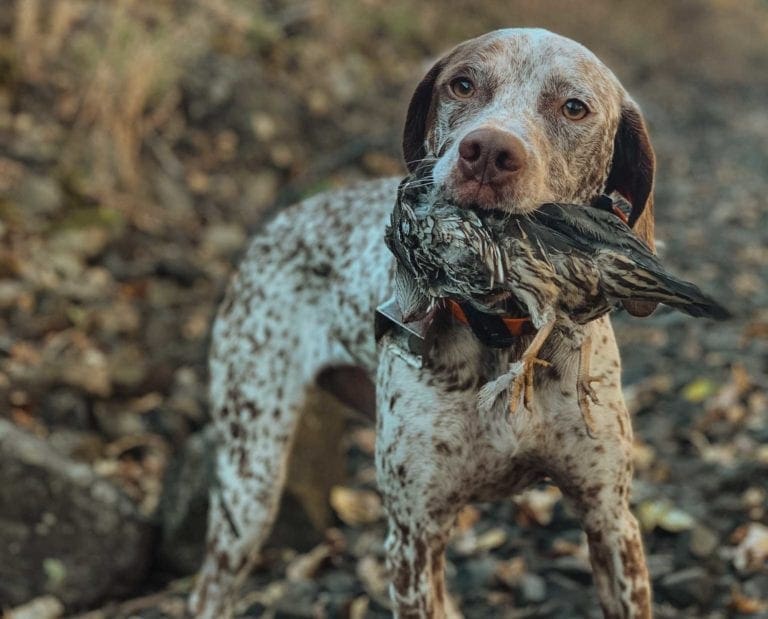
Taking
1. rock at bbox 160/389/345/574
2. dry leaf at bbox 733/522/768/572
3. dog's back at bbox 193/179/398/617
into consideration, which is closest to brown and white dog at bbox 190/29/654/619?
dog's back at bbox 193/179/398/617

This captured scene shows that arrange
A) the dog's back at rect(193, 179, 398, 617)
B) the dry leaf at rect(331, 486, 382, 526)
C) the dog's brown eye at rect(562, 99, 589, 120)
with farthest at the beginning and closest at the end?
the dry leaf at rect(331, 486, 382, 526) → the dog's back at rect(193, 179, 398, 617) → the dog's brown eye at rect(562, 99, 589, 120)

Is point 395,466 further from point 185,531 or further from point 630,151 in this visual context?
point 185,531

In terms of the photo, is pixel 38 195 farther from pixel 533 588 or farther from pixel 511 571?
pixel 533 588

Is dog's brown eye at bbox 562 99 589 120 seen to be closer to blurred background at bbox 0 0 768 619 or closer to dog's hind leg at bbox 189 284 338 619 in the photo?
dog's hind leg at bbox 189 284 338 619

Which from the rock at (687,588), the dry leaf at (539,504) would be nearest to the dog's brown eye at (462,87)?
the rock at (687,588)

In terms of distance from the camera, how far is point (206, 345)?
5.54 metres

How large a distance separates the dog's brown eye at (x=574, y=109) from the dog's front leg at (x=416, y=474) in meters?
0.71

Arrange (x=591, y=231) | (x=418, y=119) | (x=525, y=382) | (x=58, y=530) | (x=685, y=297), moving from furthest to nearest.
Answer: (x=58, y=530), (x=418, y=119), (x=525, y=382), (x=591, y=231), (x=685, y=297)

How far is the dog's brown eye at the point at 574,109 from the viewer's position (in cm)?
251

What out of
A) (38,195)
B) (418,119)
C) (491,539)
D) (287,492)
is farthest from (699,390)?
(38,195)

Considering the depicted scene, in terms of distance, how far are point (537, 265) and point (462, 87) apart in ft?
2.17

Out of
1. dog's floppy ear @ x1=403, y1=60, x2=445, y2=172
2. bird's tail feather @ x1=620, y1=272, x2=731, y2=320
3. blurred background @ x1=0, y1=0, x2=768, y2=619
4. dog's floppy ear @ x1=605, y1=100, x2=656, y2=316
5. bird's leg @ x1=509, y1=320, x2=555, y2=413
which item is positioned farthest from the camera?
blurred background @ x1=0, y1=0, x2=768, y2=619

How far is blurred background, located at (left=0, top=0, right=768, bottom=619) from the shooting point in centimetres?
404

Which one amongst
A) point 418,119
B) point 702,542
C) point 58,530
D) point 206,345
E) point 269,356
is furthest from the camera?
point 206,345
